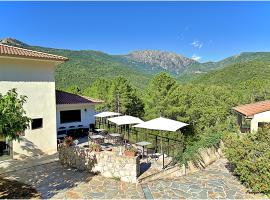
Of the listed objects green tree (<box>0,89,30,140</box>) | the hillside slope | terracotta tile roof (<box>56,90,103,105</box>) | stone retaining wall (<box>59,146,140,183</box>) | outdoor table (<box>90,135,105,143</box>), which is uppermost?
the hillside slope

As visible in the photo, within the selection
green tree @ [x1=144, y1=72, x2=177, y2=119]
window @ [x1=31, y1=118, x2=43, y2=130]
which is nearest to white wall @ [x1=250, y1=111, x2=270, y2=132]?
window @ [x1=31, y1=118, x2=43, y2=130]

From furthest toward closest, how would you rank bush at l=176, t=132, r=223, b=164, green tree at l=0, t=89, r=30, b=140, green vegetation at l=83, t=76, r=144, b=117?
green vegetation at l=83, t=76, r=144, b=117
bush at l=176, t=132, r=223, b=164
green tree at l=0, t=89, r=30, b=140

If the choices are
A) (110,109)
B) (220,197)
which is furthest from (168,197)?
(110,109)

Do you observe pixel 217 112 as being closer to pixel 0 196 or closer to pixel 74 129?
pixel 74 129

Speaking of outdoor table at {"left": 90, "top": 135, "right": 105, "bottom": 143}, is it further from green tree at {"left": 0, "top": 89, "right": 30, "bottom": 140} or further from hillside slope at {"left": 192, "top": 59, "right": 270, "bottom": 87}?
hillside slope at {"left": 192, "top": 59, "right": 270, "bottom": 87}

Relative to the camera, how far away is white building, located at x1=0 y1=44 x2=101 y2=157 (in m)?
16.9

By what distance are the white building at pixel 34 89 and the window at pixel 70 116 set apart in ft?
9.85

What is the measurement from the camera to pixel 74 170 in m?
15.4

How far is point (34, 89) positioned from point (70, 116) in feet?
17.5

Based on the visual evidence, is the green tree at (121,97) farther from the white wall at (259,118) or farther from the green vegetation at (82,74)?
the white wall at (259,118)

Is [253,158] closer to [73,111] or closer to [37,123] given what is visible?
[37,123]

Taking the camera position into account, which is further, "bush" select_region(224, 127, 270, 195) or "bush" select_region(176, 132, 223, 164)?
"bush" select_region(176, 132, 223, 164)

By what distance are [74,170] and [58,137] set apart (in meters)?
6.36

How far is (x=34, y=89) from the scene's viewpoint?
1823cm
